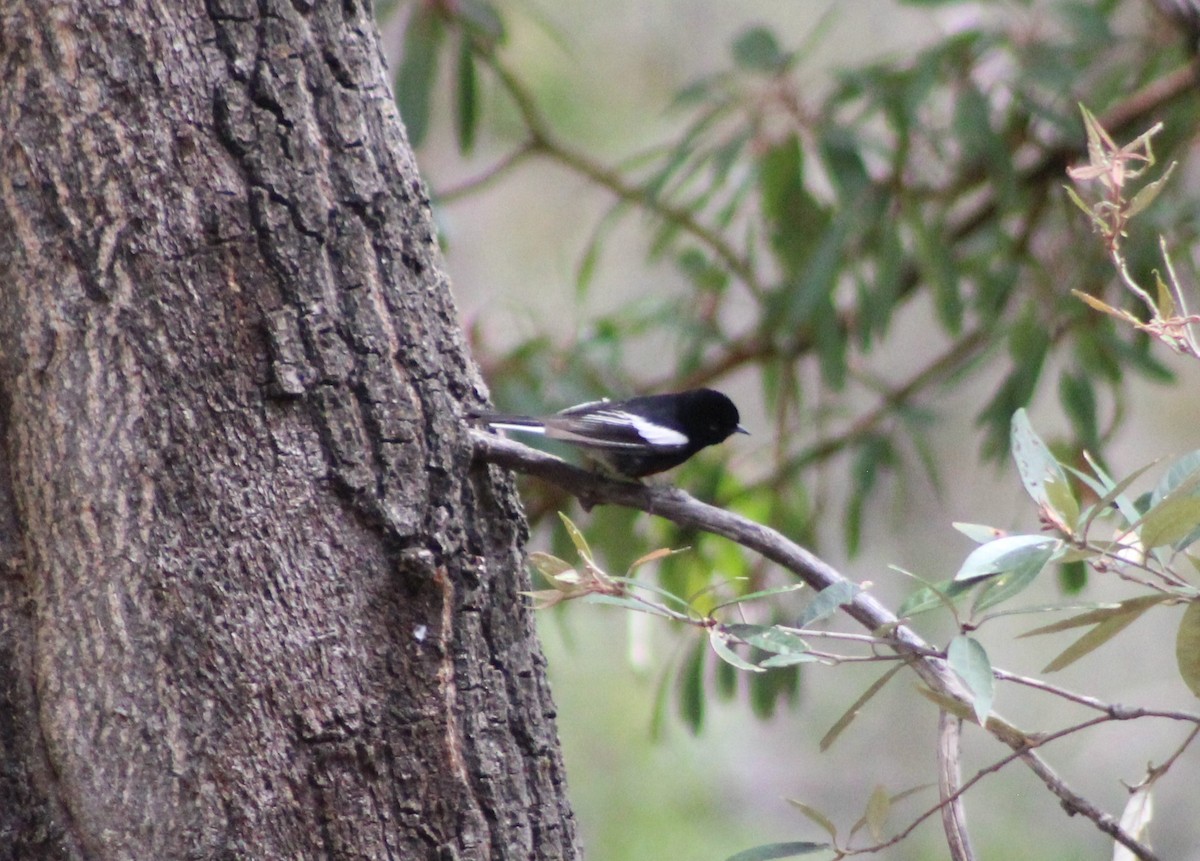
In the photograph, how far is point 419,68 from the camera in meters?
3.17

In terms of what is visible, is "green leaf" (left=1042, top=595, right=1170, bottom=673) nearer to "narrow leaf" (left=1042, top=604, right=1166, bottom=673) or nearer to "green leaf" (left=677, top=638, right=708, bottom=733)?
"narrow leaf" (left=1042, top=604, right=1166, bottom=673)

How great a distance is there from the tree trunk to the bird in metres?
0.35

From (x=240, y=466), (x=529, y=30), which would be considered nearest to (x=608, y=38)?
(x=529, y=30)

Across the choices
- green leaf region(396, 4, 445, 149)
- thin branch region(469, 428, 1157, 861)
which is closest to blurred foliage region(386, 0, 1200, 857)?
green leaf region(396, 4, 445, 149)

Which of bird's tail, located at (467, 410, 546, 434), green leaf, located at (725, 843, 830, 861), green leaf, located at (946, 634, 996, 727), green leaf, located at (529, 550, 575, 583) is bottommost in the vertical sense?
green leaf, located at (725, 843, 830, 861)

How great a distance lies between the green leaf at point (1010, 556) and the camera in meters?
1.24

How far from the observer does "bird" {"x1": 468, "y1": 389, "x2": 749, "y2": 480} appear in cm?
208

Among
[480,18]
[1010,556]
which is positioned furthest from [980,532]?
[480,18]

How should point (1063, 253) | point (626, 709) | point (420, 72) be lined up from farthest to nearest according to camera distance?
point (626, 709)
point (1063, 253)
point (420, 72)

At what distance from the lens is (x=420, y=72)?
10.4 feet

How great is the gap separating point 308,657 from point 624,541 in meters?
2.27

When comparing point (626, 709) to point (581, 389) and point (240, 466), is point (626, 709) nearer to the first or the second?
point (581, 389)

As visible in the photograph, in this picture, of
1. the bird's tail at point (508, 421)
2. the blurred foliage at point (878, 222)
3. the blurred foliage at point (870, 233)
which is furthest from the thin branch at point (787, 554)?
the blurred foliage at point (878, 222)

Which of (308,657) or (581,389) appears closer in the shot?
(308,657)
